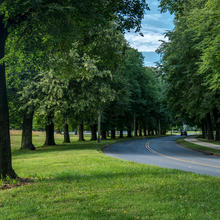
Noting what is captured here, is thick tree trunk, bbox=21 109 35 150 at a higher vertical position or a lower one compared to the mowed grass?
higher

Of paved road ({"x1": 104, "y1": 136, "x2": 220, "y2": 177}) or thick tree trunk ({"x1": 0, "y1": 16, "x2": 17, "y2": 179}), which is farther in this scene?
paved road ({"x1": 104, "y1": 136, "x2": 220, "y2": 177})

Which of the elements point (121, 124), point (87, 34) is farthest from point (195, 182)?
point (121, 124)

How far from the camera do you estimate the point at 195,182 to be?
8484 millimetres

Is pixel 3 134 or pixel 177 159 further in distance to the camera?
pixel 177 159

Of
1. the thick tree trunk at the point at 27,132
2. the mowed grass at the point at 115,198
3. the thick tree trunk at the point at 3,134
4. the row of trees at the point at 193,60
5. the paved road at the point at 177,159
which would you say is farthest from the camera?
the thick tree trunk at the point at 27,132

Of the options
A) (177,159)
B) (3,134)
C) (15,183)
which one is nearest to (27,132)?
(177,159)

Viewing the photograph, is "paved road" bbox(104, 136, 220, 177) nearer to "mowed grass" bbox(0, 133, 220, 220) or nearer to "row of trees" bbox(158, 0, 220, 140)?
"mowed grass" bbox(0, 133, 220, 220)

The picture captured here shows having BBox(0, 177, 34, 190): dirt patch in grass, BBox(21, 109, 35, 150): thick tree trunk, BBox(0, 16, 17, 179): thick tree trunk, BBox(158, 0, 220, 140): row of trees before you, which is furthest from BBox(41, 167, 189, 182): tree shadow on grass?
BBox(21, 109, 35, 150): thick tree trunk

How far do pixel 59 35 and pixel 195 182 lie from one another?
560cm

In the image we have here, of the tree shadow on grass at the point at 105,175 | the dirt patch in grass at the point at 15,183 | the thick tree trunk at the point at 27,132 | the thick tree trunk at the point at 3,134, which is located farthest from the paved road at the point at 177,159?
the thick tree trunk at the point at 27,132

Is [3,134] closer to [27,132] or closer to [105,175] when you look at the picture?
[105,175]

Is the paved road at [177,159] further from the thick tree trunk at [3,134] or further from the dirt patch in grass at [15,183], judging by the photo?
the thick tree trunk at [3,134]

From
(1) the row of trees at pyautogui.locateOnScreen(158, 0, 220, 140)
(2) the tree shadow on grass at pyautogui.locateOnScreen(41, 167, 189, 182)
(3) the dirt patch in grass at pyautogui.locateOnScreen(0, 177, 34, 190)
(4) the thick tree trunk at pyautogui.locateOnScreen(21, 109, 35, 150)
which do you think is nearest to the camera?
(3) the dirt patch in grass at pyautogui.locateOnScreen(0, 177, 34, 190)

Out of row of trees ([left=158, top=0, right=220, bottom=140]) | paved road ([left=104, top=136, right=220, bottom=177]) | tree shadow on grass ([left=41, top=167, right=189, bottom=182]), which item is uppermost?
row of trees ([left=158, top=0, right=220, bottom=140])
